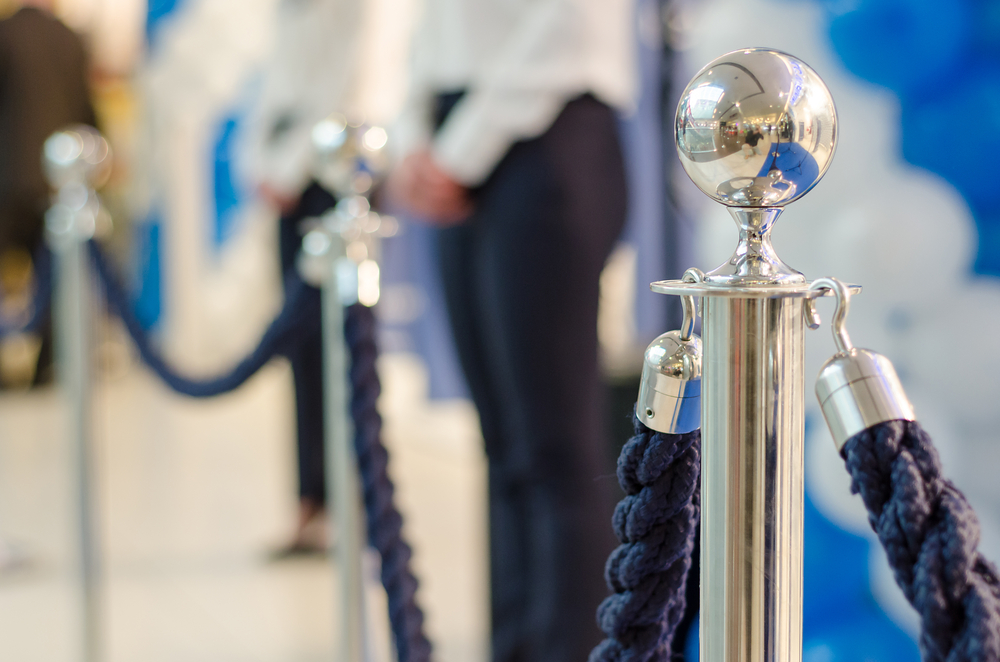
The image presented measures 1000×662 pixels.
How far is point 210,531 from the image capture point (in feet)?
8.16

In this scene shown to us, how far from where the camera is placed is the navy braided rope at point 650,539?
54 centimetres

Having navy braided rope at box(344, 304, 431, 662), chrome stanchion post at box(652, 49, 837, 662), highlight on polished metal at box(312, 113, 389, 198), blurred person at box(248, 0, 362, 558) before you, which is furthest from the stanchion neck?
blurred person at box(248, 0, 362, 558)

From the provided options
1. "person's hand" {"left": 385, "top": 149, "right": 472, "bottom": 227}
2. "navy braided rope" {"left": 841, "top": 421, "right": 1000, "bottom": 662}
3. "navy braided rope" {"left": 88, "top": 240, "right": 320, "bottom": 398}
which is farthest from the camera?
"person's hand" {"left": 385, "top": 149, "right": 472, "bottom": 227}

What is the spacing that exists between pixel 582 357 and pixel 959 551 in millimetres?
874

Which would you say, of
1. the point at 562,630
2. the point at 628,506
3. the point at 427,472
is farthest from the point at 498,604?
the point at 427,472

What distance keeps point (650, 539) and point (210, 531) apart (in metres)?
2.14

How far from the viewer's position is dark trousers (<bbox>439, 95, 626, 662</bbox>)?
1.28 metres

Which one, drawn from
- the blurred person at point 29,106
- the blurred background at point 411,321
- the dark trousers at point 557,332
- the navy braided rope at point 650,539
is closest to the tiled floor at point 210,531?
the blurred background at point 411,321

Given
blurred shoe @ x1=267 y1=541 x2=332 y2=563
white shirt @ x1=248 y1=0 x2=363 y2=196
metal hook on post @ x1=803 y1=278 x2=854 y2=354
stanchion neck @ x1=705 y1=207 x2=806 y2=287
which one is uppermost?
white shirt @ x1=248 y1=0 x2=363 y2=196

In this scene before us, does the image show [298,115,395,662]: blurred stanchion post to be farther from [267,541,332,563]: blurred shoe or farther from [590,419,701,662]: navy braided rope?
[267,541,332,563]: blurred shoe

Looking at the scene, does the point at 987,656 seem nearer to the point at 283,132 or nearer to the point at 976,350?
the point at 976,350

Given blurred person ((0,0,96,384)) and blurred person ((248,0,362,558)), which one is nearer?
blurred person ((248,0,362,558))

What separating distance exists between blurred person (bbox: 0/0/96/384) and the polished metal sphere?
12.9ft

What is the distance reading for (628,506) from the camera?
0.55 metres
